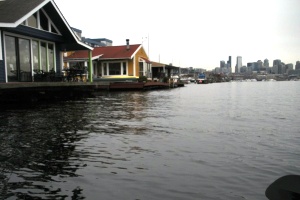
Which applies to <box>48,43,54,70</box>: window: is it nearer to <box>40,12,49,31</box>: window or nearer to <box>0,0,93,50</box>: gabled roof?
<box>0,0,93,50</box>: gabled roof

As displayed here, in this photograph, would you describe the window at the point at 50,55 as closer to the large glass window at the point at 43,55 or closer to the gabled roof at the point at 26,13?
the large glass window at the point at 43,55

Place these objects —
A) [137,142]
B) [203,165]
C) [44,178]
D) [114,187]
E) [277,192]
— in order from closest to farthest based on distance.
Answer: [277,192] → [114,187] → [44,178] → [203,165] → [137,142]

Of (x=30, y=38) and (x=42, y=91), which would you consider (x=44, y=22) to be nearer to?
(x=30, y=38)

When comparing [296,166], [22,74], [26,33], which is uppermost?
[26,33]

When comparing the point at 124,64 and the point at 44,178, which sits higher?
the point at 124,64

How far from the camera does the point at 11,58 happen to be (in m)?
15.8

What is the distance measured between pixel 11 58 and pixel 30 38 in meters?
2.13

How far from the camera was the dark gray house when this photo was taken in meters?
15.1

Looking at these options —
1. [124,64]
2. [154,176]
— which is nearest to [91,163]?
[154,176]

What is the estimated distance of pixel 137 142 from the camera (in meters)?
6.78

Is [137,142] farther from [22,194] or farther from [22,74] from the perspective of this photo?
[22,74]

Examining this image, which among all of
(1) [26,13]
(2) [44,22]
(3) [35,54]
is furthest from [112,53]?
(1) [26,13]

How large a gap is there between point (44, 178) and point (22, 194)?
0.59 meters

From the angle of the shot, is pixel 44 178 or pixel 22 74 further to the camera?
pixel 22 74
